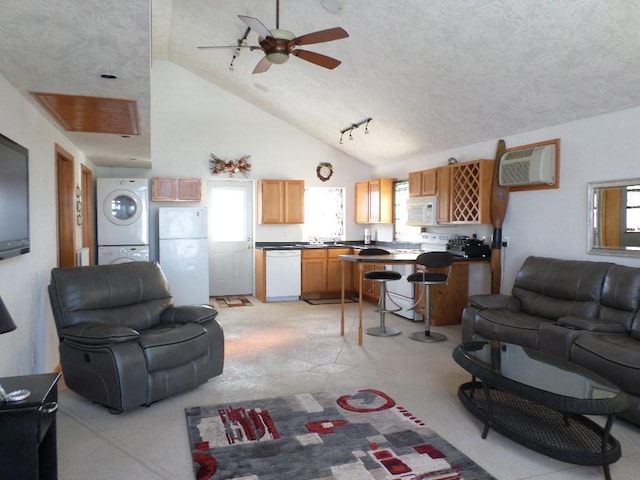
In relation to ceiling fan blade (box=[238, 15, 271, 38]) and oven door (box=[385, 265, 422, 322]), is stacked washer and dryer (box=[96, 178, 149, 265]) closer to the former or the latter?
oven door (box=[385, 265, 422, 322])

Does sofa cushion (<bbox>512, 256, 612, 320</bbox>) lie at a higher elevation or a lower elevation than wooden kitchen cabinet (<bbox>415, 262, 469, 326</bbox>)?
higher

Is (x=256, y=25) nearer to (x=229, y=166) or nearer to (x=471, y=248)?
(x=471, y=248)

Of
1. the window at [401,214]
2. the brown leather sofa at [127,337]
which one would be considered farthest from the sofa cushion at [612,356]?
the window at [401,214]

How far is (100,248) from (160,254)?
83cm

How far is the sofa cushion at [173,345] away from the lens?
3.19m

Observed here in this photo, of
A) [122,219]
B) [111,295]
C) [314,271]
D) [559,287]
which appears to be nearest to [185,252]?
[122,219]

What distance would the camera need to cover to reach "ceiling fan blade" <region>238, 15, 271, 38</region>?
9.94 ft

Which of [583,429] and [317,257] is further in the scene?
[317,257]

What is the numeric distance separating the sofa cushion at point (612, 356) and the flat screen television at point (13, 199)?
12.4 ft

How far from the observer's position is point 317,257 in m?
7.76

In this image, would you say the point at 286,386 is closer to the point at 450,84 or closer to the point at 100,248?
the point at 450,84

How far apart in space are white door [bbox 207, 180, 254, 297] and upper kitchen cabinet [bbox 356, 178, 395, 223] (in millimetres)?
1979

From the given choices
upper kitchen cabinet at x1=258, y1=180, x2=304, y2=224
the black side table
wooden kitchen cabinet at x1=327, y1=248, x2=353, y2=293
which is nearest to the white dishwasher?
wooden kitchen cabinet at x1=327, y1=248, x2=353, y2=293

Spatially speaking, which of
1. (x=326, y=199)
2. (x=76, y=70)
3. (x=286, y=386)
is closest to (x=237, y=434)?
(x=286, y=386)
